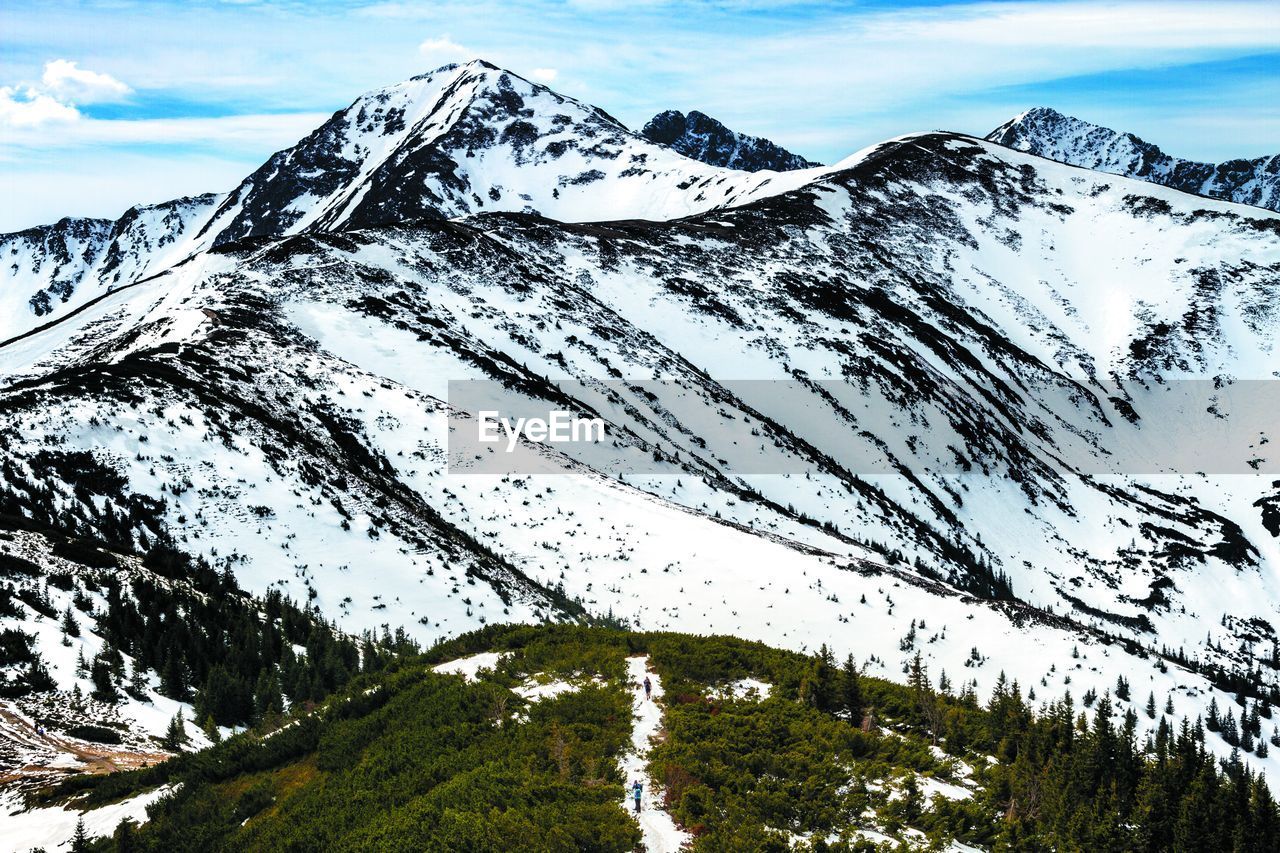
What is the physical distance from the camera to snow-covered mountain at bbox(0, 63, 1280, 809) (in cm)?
3105

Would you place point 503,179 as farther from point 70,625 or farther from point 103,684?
point 103,684

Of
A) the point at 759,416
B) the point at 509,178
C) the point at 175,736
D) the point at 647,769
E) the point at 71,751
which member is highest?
the point at 509,178

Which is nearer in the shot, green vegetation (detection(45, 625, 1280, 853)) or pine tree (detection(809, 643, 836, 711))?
green vegetation (detection(45, 625, 1280, 853))

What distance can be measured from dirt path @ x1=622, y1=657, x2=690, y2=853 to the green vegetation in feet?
0.72

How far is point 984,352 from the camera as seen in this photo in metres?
95.9

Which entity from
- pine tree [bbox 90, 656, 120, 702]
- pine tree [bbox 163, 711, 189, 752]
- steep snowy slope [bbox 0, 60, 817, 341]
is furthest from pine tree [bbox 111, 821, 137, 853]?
steep snowy slope [bbox 0, 60, 817, 341]

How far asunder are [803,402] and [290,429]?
144 ft

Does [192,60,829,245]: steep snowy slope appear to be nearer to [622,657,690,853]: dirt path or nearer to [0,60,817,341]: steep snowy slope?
[0,60,817,341]: steep snowy slope

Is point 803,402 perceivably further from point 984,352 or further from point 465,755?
point 465,755

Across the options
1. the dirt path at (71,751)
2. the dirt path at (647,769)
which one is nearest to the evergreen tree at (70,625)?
the dirt path at (71,751)

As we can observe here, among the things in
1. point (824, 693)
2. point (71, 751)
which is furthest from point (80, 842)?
point (824, 693)

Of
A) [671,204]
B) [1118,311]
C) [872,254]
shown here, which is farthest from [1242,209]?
[671,204]

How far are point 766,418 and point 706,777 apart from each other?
54.9 meters

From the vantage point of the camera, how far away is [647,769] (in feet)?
47.1
